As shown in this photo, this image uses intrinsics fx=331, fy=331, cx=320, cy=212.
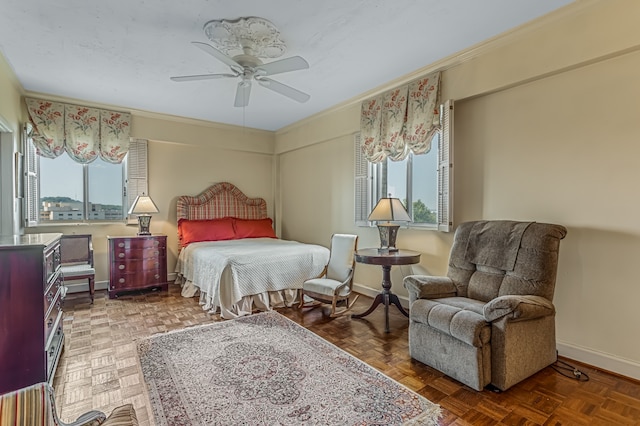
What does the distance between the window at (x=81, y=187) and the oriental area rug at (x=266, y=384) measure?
274 cm

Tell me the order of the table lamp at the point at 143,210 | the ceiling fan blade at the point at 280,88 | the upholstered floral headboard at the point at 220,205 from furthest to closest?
the upholstered floral headboard at the point at 220,205, the table lamp at the point at 143,210, the ceiling fan blade at the point at 280,88

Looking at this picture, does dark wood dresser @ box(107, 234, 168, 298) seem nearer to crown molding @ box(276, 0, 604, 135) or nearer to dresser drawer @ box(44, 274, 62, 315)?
dresser drawer @ box(44, 274, 62, 315)

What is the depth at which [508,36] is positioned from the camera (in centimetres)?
282

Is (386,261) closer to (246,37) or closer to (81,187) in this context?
(246,37)

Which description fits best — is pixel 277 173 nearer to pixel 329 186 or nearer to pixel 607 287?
pixel 329 186

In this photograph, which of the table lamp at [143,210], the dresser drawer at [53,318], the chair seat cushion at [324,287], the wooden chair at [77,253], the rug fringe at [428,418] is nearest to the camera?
the rug fringe at [428,418]

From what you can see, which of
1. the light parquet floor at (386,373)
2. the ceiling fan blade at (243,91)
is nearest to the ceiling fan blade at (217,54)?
the ceiling fan blade at (243,91)

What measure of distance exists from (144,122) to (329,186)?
297 centimetres

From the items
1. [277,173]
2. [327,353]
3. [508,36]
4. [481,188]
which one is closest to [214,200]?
[277,173]

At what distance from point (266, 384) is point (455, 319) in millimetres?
1349

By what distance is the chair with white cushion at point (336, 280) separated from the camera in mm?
3564

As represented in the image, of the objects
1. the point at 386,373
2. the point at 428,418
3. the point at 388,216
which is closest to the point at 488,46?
the point at 388,216

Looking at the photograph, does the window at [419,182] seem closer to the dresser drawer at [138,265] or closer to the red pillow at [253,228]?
the red pillow at [253,228]

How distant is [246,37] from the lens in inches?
111
